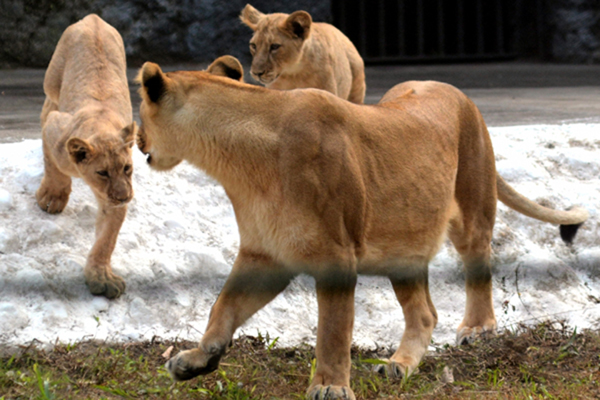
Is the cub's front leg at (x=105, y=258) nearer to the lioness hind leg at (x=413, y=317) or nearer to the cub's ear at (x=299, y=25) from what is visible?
the lioness hind leg at (x=413, y=317)

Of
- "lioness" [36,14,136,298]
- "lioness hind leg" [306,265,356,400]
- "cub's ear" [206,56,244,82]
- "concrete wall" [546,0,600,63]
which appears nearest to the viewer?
"lioness hind leg" [306,265,356,400]

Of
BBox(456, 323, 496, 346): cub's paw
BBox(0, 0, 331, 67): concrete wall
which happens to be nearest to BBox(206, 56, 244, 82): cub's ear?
BBox(456, 323, 496, 346): cub's paw

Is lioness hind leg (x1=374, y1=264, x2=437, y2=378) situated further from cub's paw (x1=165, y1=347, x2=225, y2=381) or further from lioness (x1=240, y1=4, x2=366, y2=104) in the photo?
lioness (x1=240, y1=4, x2=366, y2=104)

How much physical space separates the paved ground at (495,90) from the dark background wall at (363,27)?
1.52 feet

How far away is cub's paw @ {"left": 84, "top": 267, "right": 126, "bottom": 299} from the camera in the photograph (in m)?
4.41

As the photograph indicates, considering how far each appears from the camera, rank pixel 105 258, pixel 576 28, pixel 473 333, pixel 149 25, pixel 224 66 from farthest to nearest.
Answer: pixel 576 28
pixel 149 25
pixel 105 258
pixel 473 333
pixel 224 66

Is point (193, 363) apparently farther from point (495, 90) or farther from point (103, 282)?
point (495, 90)

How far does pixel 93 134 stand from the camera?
4.46m

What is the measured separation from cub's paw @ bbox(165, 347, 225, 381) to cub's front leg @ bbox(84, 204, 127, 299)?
4.33 ft

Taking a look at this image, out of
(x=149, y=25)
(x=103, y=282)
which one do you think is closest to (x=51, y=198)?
(x=103, y=282)

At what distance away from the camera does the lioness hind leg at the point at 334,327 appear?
318 centimetres

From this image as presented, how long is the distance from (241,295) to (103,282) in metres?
1.33

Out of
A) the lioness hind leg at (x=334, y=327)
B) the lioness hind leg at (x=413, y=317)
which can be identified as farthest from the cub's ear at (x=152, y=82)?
the lioness hind leg at (x=413, y=317)

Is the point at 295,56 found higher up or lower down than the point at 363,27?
higher up
